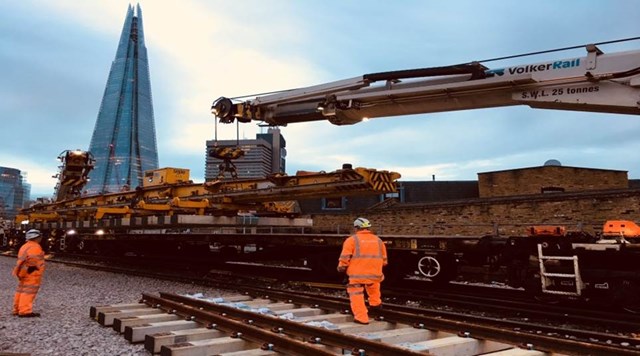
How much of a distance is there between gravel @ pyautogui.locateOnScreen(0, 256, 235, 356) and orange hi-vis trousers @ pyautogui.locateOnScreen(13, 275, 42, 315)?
17cm

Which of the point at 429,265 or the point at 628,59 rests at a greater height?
the point at 628,59

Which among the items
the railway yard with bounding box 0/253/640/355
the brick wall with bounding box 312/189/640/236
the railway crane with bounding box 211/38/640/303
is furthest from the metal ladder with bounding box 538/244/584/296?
the brick wall with bounding box 312/189/640/236

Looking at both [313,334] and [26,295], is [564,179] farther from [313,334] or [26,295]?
[26,295]

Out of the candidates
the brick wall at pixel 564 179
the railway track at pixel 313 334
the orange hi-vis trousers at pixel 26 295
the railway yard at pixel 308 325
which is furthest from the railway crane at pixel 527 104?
the brick wall at pixel 564 179

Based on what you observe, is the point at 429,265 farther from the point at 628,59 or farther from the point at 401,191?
the point at 401,191

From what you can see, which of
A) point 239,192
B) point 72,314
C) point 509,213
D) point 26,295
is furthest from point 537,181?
point 26,295

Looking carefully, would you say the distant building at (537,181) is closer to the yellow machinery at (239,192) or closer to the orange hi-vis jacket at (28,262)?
the yellow machinery at (239,192)

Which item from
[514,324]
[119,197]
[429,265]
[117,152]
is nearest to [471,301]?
[429,265]

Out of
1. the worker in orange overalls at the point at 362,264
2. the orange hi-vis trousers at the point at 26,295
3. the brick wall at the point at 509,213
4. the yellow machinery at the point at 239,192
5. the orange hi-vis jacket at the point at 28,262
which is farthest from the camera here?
the brick wall at the point at 509,213

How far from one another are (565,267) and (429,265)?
2.84 meters

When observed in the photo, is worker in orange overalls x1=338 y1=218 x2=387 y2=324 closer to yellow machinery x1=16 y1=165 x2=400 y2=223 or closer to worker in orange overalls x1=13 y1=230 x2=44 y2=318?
yellow machinery x1=16 y1=165 x2=400 y2=223

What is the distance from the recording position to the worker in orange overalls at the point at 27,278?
23.5 ft

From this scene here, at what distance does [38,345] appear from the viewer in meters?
5.42

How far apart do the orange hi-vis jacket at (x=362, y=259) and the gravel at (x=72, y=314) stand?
2618 mm
